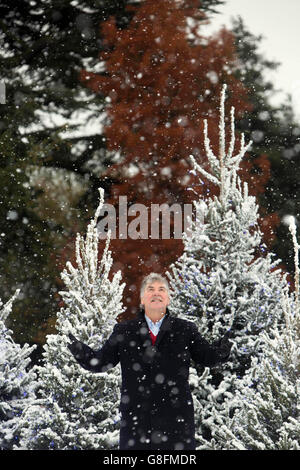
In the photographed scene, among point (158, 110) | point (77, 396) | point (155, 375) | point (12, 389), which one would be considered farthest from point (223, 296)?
point (158, 110)

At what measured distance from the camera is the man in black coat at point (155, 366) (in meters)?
4.33

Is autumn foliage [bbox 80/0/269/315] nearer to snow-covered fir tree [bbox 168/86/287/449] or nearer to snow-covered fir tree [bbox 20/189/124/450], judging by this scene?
snow-covered fir tree [bbox 168/86/287/449]

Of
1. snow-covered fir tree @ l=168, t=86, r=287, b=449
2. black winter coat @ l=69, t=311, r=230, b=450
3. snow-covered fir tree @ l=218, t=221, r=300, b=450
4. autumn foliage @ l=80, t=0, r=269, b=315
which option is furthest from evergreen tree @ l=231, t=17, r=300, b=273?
black winter coat @ l=69, t=311, r=230, b=450

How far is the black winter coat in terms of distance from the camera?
4332 millimetres

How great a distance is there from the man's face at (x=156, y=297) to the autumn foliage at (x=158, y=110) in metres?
6.17

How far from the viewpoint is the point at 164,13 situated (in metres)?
12.7

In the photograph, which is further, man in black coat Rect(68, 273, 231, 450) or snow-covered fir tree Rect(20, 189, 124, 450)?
snow-covered fir tree Rect(20, 189, 124, 450)

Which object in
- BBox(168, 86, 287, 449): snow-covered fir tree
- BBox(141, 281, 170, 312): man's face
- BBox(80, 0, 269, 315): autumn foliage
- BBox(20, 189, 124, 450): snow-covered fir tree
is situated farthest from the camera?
BBox(80, 0, 269, 315): autumn foliage

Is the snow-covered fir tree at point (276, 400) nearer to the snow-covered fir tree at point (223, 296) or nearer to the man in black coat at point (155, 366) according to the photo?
the snow-covered fir tree at point (223, 296)

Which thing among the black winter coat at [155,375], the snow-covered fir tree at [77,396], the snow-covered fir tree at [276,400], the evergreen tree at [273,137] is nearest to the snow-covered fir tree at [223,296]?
the snow-covered fir tree at [276,400]

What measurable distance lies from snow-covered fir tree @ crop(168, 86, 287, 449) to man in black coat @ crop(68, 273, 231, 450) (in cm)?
159

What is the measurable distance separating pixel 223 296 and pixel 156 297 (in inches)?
82.4
